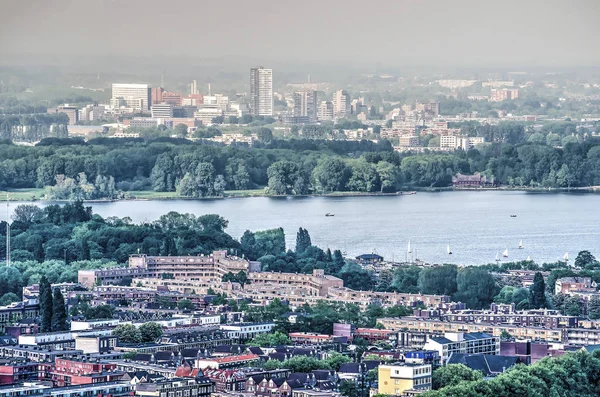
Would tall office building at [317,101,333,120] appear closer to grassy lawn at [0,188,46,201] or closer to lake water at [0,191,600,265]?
lake water at [0,191,600,265]

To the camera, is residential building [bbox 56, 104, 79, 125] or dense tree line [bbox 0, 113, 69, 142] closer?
dense tree line [bbox 0, 113, 69, 142]

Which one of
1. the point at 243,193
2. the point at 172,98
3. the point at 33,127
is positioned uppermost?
the point at 172,98

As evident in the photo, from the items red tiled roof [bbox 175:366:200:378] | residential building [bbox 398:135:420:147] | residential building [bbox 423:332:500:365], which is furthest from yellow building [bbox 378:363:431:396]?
residential building [bbox 398:135:420:147]

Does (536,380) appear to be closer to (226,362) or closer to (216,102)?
(226,362)

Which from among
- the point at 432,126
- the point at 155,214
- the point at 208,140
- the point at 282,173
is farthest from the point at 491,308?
the point at 432,126

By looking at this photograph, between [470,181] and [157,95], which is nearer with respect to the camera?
[470,181]

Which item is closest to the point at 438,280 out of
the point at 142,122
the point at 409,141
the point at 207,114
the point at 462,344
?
the point at 462,344
